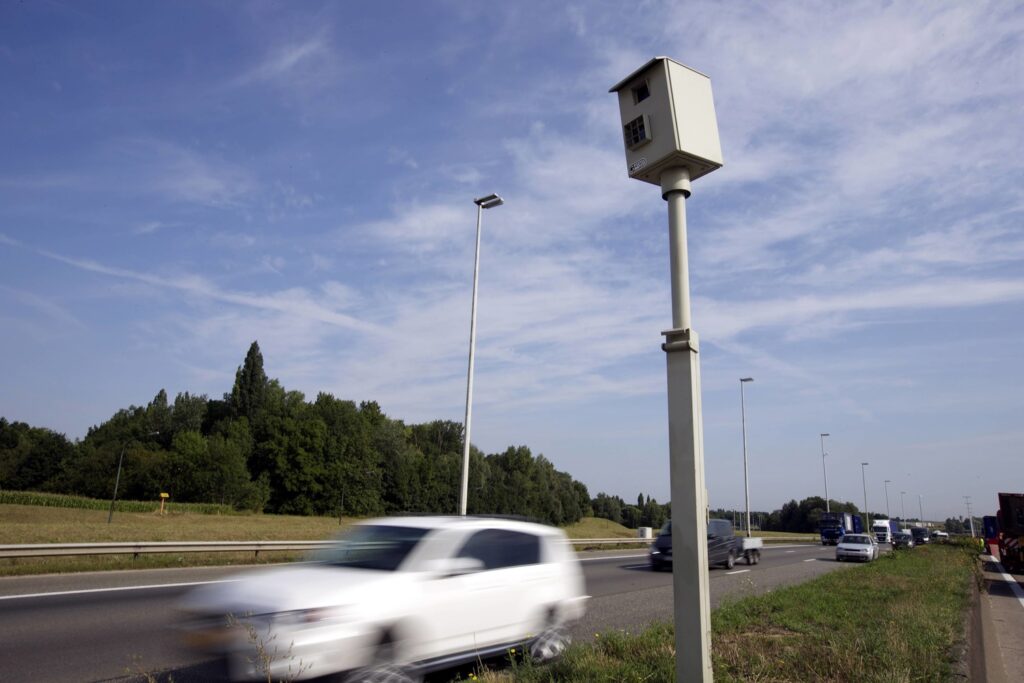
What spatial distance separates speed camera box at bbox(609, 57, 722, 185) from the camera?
406 centimetres

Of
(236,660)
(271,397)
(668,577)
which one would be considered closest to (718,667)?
(236,660)

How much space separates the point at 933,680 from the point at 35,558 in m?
17.4

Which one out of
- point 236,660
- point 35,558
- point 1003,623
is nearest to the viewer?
point 236,660

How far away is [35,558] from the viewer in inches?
593

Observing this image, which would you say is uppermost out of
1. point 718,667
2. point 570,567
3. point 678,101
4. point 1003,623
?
point 678,101

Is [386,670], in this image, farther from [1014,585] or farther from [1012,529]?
[1012,529]

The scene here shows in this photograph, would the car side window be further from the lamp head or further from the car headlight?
the lamp head

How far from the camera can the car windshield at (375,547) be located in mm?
6145

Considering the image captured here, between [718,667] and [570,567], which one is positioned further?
[570,567]

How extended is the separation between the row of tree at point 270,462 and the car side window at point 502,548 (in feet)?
231

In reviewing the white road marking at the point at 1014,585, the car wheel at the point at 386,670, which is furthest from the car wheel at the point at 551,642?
the white road marking at the point at 1014,585

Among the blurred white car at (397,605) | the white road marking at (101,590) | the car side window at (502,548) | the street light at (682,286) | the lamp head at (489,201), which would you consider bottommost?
the white road marking at (101,590)

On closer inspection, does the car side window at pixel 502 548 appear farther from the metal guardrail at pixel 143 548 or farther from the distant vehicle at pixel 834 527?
the distant vehicle at pixel 834 527

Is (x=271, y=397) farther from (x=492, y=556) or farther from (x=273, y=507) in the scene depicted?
(x=492, y=556)
